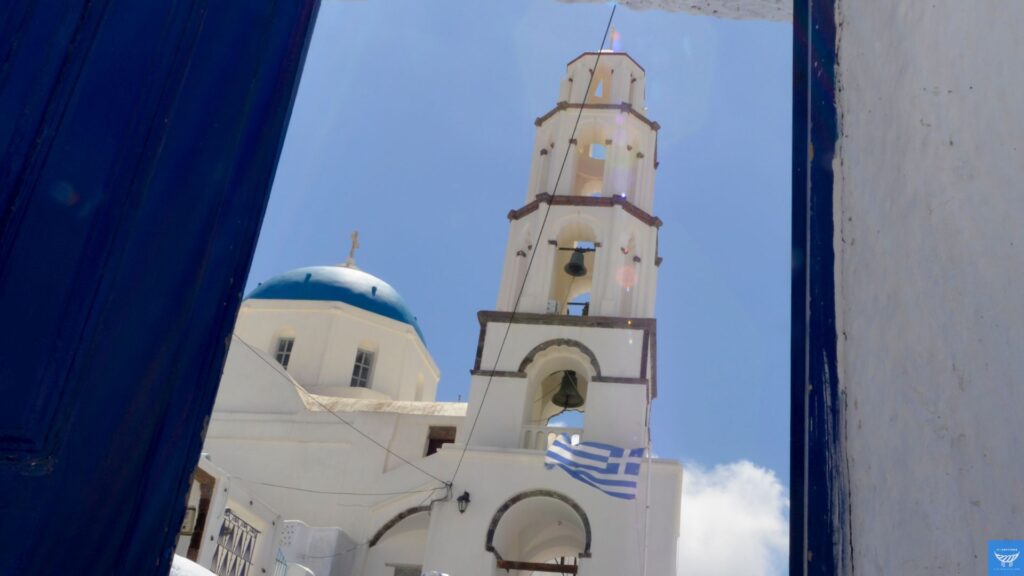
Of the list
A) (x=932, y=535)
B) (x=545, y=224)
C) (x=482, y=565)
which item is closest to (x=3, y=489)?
(x=932, y=535)

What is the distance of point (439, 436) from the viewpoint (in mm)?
20375

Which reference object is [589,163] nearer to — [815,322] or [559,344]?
[559,344]

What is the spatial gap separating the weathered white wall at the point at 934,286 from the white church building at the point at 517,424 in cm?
1083

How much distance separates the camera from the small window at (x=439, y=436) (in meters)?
20.3

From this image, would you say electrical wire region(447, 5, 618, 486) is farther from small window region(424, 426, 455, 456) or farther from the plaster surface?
the plaster surface

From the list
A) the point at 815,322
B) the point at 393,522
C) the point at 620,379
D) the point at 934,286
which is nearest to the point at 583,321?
the point at 620,379

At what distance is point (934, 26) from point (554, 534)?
1680 centimetres

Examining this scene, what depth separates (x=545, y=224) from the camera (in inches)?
712

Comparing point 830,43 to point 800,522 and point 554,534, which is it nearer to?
point 800,522

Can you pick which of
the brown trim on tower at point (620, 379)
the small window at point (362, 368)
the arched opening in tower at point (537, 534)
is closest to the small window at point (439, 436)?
the arched opening in tower at point (537, 534)

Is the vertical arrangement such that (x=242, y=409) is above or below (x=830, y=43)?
above

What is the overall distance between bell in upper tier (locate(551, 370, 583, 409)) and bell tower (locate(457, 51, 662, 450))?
0.07ft

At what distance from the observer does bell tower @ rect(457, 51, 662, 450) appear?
1639cm

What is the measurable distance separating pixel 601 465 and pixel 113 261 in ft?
41.8
